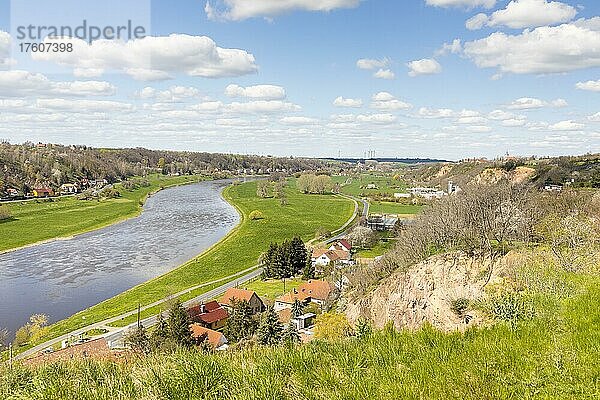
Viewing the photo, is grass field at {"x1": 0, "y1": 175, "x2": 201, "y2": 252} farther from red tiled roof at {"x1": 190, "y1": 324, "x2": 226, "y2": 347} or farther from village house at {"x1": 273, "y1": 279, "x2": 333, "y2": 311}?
red tiled roof at {"x1": 190, "y1": 324, "x2": 226, "y2": 347}

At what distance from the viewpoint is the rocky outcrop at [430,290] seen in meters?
23.5

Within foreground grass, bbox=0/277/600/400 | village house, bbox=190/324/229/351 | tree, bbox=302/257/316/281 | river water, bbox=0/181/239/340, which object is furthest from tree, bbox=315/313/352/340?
river water, bbox=0/181/239/340

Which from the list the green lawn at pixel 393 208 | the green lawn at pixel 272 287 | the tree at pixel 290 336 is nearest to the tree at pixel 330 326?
the tree at pixel 290 336

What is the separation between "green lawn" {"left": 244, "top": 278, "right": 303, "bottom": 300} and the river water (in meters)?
7.94

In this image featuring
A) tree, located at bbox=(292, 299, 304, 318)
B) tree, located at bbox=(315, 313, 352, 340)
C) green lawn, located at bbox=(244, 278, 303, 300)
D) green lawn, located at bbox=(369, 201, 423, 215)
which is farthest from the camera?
green lawn, located at bbox=(369, 201, 423, 215)

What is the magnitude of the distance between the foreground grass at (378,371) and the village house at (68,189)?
96.7 meters

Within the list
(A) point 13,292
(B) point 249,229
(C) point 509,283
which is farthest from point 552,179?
(A) point 13,292

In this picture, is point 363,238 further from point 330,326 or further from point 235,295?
point 330,326

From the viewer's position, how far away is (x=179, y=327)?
2230cm

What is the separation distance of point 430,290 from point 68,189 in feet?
285

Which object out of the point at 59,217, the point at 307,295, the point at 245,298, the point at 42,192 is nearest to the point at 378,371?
the point at 245,298

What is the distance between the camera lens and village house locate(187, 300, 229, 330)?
27656mm

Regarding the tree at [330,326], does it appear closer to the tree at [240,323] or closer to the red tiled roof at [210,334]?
the tree at [240,323]

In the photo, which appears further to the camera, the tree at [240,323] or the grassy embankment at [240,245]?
the grassy embankment at [240,245]
